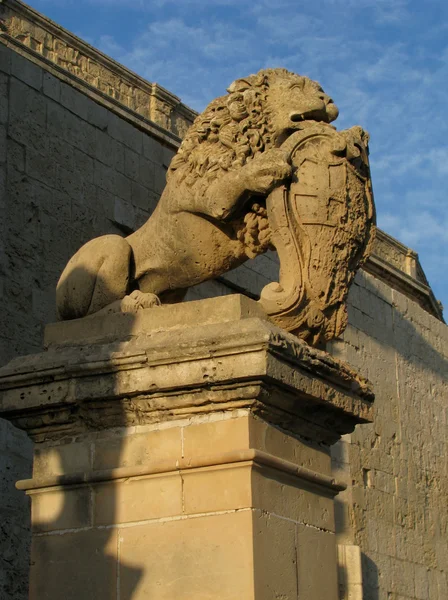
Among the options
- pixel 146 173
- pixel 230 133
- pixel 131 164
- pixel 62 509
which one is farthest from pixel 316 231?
pixel 146 173

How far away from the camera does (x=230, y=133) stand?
223 inches

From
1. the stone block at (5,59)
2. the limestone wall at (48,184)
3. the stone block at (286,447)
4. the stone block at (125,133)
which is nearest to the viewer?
the stone block at (286,447)

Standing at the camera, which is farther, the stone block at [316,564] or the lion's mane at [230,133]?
the lion's mane at [230,133]

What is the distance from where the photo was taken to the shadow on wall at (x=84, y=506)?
16.7ft

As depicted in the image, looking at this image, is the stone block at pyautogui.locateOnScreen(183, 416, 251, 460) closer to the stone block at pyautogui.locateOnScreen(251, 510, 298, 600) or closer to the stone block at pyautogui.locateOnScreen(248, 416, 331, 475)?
the stone block at pyautogui.locateOnScreen(248, 416, 331, 475)

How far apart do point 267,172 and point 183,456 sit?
1325 millimetres

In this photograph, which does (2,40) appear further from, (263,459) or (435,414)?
(435,414)

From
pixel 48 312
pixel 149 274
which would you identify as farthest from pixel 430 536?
pixel 149 274

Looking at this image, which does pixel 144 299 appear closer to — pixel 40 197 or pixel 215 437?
pixel 215 437

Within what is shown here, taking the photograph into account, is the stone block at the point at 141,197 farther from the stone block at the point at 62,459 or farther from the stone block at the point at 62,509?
the stone block at the point at 62,509

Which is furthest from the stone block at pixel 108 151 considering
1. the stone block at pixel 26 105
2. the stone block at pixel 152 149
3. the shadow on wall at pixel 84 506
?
the shadow on wall at pixel 84 506

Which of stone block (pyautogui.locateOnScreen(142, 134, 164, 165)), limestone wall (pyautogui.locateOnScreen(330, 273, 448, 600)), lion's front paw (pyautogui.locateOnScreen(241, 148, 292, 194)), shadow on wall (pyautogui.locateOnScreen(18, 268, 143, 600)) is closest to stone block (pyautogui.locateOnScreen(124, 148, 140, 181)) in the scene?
stone block (pyautogui.locateOnScreen(142, 134, 164, 165))

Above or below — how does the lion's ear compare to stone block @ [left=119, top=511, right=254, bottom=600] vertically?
above

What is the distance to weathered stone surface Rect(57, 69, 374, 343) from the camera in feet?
17.9
